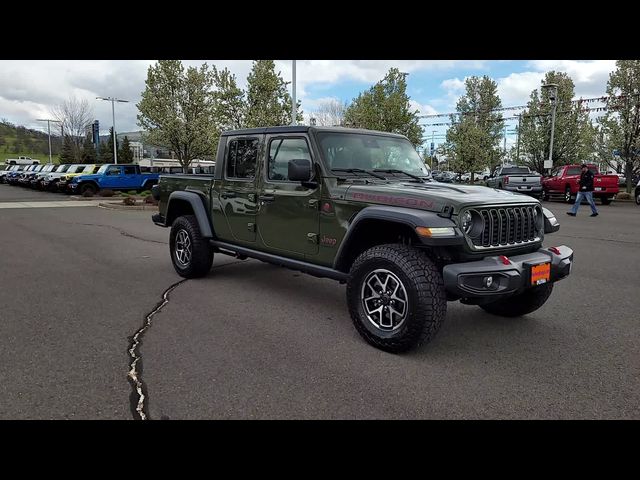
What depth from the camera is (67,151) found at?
5431 cm

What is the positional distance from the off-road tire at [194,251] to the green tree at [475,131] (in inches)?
1306

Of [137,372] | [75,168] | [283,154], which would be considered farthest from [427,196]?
[75,168]

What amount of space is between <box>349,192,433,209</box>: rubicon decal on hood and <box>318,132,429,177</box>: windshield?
60cm

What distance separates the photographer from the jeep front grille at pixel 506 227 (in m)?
3.90

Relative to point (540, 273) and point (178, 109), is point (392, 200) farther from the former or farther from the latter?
point (178, 109)

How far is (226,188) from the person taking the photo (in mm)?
5824

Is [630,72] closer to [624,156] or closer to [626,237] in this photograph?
[624,156]

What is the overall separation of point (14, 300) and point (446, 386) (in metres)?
4.78

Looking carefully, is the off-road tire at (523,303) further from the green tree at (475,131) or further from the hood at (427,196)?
the green tree at (475,131)

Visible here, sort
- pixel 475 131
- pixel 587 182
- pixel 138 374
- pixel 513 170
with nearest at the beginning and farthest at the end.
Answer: pixel 138 374, pixel 587 182, pixel 513 170, pixel 475 131

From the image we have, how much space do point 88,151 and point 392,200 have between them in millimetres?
58718

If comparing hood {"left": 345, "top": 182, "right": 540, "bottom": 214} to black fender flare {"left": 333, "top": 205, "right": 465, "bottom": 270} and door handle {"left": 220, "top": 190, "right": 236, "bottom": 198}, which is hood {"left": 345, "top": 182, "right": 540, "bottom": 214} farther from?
door handle {"left": 220, "top": 190, "right": 236, "bottom": 198}

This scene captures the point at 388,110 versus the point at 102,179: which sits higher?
the point at 388,110
